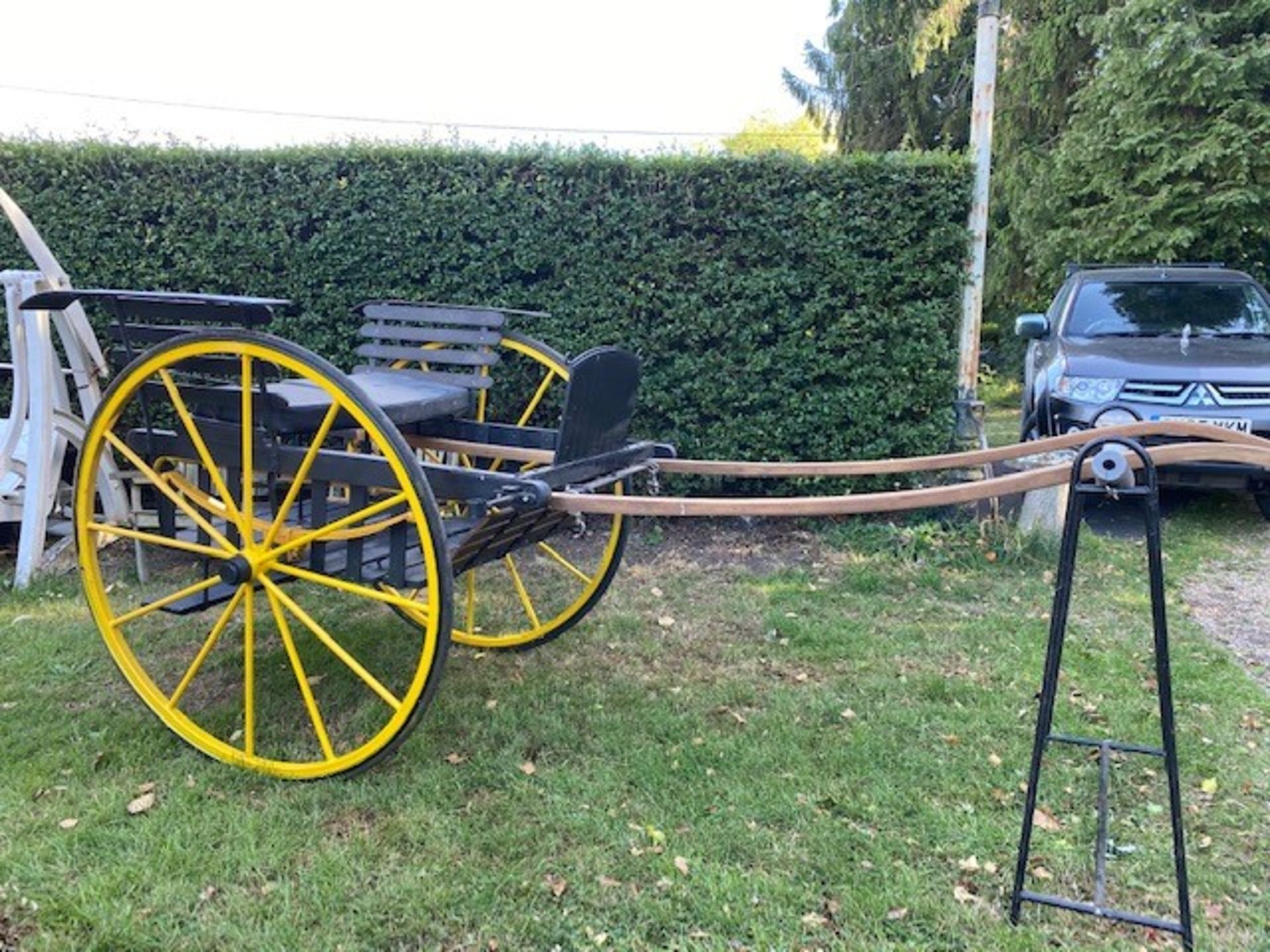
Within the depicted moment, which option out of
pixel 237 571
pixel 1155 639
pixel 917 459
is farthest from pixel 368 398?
pixel 1155 639

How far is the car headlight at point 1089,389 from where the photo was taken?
5457 mm

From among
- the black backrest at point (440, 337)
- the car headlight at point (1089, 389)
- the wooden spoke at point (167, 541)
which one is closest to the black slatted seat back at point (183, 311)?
the wooden spoke at point (167, 541)

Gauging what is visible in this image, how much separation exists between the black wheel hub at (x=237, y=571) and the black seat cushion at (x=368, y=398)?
39 cm

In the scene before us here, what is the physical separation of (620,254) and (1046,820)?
3.54 meters

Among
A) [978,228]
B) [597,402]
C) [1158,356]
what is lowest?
[597,402]

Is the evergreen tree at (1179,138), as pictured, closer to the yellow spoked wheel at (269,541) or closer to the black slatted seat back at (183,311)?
the yellow spoked wheel at (269,541)

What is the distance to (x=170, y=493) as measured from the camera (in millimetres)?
2777

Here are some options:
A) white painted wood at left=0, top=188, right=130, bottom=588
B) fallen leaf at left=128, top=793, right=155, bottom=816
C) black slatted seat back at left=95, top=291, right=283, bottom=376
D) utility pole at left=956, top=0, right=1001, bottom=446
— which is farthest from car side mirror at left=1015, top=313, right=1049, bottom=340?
fallen leaf at left=128, top=793, right=155, bottom=816

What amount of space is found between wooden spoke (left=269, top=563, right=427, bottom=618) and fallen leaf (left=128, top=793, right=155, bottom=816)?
0.72 m

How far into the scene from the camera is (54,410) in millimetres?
4141

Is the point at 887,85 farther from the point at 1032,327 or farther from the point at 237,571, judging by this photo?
the point at 237,571

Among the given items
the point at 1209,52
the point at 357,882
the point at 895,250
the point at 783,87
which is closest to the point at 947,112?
the point at 783,87

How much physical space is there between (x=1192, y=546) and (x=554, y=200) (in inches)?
162

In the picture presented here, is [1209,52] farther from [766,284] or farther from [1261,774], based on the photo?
[1261,774]
